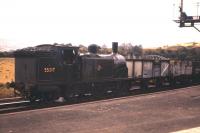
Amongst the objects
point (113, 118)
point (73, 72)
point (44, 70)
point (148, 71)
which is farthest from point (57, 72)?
point (148, 71)

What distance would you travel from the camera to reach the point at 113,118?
13.3 m

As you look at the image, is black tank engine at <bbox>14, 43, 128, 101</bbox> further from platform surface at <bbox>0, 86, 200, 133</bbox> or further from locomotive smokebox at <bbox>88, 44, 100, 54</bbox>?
platform surface at <bbox>0, 86, 200, 133</bbox>

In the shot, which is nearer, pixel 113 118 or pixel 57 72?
pixel 113 118

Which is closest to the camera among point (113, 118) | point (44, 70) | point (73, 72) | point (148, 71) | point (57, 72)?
point (113, 118)

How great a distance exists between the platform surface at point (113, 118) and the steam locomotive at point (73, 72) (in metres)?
1.99

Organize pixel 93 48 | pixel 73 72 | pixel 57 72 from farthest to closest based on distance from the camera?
pixel 93 48
pixel 73 72
pixel 57 72

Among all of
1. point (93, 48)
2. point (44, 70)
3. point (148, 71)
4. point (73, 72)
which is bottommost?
point (148, 71)

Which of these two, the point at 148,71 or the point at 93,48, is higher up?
the point at 93,48

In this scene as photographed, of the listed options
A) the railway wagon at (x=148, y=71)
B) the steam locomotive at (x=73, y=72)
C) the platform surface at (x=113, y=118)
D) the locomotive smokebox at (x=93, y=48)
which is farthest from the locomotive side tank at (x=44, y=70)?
the railway wagon at (x=148, y=71)

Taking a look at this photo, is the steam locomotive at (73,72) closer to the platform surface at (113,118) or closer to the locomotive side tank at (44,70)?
the locomotive side tank at (44,70)

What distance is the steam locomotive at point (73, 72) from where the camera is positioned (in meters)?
16.3

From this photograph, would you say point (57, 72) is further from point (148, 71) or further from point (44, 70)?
point (148, 71)

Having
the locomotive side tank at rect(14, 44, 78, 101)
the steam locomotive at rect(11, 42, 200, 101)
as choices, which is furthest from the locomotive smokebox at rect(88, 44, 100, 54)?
the locomotive side tank at rect(14, 44, 78, 101)

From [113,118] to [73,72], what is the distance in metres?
5.16
